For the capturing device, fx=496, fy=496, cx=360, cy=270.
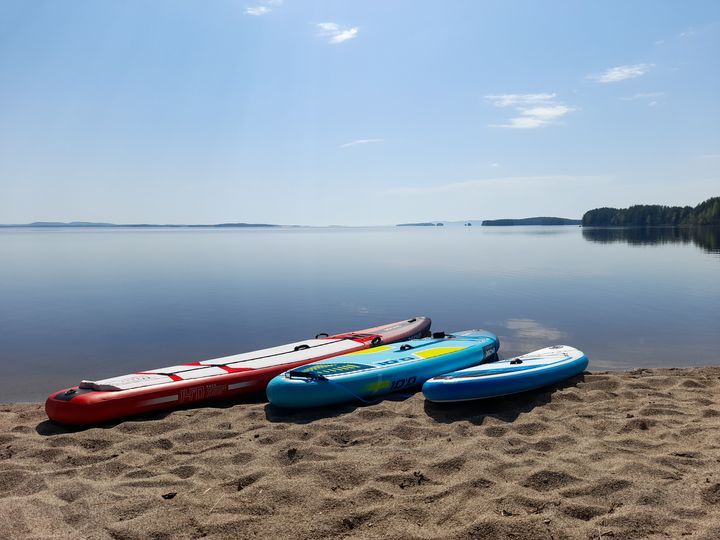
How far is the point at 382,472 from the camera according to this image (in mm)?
3982

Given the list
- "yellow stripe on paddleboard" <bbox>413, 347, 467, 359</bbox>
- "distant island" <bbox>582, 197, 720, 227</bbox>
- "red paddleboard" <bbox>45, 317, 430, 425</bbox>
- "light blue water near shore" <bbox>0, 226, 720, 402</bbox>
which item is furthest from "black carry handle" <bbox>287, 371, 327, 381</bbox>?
"distant island" <bbox>582, 197, 720, 227</bbox>

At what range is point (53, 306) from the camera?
1498cm

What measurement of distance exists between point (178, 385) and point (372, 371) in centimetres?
242

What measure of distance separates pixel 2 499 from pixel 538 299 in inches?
574

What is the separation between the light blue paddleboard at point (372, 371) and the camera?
19.5 ft

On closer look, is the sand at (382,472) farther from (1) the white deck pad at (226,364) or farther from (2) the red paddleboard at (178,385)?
(1) the white deck pad at (226,364)

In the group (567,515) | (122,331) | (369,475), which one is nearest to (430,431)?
(369,475)

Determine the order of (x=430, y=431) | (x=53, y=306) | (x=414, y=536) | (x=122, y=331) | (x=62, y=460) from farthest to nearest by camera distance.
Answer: (x=53, y=306)
(x=122, y=331)
(x=430, y=431)
(x=62, y=460)
(x=414, y=536)

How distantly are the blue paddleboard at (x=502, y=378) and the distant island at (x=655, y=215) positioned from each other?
8759 cm

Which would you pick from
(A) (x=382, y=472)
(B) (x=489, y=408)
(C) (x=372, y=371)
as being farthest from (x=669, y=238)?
(A) (x=382, y=472)

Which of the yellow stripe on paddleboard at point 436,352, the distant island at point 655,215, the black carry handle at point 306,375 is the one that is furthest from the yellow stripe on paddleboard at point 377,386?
the distant island at point 655,215

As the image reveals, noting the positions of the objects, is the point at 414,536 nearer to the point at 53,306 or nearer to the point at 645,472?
the point at 645,472

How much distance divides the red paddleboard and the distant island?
292 feet

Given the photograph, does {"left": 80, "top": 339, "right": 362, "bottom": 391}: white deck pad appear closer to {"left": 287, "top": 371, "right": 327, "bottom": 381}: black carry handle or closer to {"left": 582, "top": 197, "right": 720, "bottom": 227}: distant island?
{"left": 287, "top": 371, "right": 327, "bottom": 381}: black carry handle
